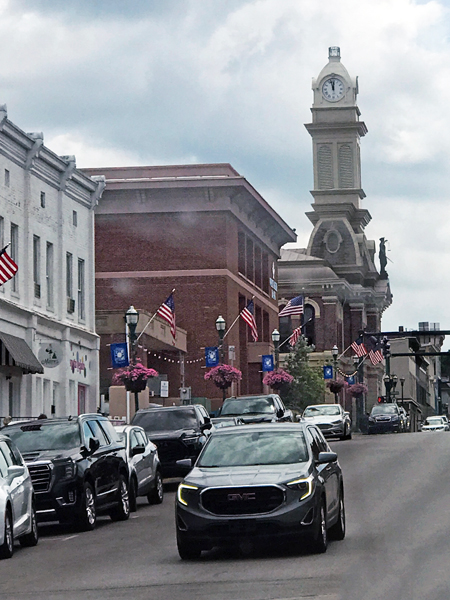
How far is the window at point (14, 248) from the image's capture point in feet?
151

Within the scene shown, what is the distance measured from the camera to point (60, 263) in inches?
2018

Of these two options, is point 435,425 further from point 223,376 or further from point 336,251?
point 223,376

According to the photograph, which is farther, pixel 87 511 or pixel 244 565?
pixel 87 511

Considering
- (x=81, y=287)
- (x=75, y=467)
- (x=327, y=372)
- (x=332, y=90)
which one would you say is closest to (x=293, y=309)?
(x=81, y=287)

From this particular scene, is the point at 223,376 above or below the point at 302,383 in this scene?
below

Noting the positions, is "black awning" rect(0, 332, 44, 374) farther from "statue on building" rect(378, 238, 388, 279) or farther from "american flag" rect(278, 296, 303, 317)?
"statue on building" rect(378, 238, 388, 279)

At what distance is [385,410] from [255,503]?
62.3 meters

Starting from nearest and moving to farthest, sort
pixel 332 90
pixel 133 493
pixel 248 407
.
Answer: pixel 133 493 → pixel 248 407 → pixel 332 90

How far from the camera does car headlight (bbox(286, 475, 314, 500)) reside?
16.2 m

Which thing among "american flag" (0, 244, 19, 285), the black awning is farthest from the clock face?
"american flag" (0, 244, 19, 285)

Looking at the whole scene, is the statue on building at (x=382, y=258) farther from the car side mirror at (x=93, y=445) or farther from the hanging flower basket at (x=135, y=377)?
the car side mirror at (x=93, y=445)

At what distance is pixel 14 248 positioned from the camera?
46.4 metres

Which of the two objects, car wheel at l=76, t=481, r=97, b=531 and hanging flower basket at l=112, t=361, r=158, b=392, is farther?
hanging flower basket at l=112, t=361, r=158, b=392

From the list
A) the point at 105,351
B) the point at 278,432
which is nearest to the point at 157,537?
the point at 278,432
